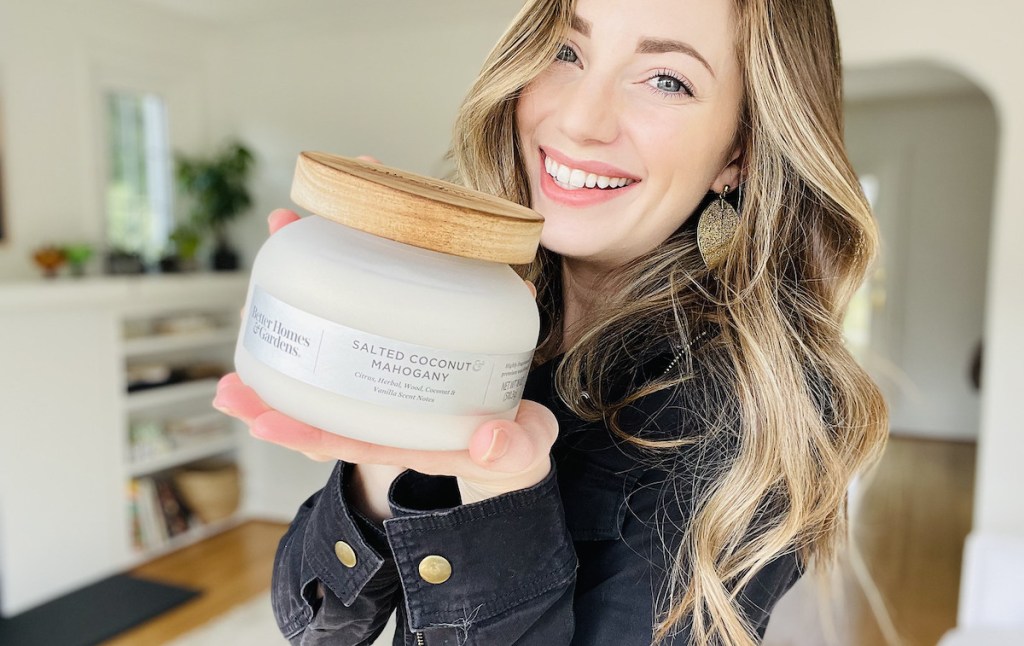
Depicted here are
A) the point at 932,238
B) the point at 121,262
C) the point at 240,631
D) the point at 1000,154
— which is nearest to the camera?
the point at 1000,154

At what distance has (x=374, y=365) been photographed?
0.52 m

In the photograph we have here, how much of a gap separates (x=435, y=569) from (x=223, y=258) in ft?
13.1

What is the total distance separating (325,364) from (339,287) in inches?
2.0

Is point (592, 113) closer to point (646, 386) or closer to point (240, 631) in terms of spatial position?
A: point (646, 386)

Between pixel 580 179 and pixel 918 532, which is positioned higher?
pixel 580 179

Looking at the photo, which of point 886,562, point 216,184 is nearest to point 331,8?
point 216,184

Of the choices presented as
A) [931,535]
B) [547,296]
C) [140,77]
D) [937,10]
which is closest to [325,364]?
[547,296]

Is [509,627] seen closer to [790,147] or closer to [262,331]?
[262,331]

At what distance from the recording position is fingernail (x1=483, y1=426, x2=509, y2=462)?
1.73 feet

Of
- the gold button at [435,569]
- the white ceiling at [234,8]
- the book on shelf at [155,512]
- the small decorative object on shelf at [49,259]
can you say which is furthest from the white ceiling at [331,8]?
the gold button at [435,569]

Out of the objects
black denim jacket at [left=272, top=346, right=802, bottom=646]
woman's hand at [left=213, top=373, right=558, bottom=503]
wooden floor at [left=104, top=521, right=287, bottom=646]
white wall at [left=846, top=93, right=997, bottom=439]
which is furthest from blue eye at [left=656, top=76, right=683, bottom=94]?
white wall at [left=846, top=93, right=997, bottom=439]

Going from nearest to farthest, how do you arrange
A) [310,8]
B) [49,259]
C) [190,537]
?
→ 1. [49,259]
2. [310,8]
3. [190,537]

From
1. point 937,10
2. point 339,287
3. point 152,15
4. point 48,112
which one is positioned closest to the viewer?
point 339,287

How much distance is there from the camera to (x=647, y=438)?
2.26ft
